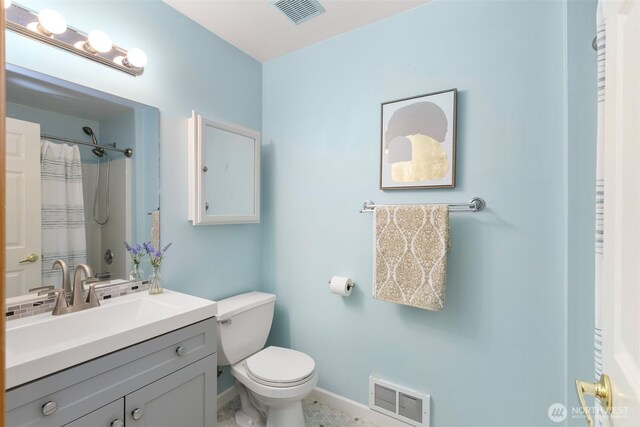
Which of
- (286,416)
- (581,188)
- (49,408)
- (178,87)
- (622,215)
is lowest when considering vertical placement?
(286,416)

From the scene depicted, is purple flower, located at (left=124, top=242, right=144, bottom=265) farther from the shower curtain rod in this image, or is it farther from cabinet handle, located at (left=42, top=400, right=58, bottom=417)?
cabinet handle, located at (left=42, top=400, right=58, bottom=417)

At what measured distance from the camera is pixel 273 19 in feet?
5.61

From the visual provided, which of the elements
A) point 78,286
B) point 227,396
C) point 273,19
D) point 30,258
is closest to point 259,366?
point 227,396

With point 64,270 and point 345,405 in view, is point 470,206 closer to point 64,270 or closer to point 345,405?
point 345,405

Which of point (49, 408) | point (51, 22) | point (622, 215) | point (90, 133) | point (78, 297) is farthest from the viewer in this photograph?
point (90, 133)

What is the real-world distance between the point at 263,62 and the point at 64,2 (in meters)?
1.17

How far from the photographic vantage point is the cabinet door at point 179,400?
1080 mm

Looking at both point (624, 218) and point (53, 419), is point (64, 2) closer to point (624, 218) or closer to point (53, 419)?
point (53, 419)

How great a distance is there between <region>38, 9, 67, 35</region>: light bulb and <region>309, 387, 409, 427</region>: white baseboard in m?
2.29

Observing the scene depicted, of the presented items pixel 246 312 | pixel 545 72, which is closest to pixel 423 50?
pixel 545 72

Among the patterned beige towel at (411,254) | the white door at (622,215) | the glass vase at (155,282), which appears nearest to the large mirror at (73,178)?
the glass vase at (155,282)

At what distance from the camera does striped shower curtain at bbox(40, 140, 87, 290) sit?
1.23 m

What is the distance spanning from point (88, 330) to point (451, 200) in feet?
5.77

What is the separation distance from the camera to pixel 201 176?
171cm
